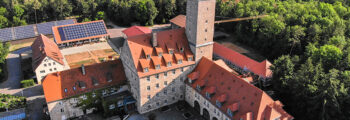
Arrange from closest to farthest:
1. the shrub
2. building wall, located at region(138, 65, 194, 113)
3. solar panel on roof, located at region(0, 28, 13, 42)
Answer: building wall, located at region(138, 65, 194, 113), the shrub, solar panel on roof, located at region(0, 28, 13, 42)

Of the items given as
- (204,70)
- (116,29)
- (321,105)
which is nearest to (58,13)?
(116,29)

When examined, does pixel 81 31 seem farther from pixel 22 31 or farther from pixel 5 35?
pixel 5 35

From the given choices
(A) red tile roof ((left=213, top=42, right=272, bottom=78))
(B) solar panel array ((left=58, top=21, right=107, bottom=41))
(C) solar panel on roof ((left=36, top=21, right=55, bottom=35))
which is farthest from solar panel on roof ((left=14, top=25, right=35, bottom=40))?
(A) red tile roof ((left=213, top=42, right=272, bottom=78))

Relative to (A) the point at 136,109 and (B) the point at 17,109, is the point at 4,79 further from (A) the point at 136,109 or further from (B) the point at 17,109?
(A) the point at 136,109

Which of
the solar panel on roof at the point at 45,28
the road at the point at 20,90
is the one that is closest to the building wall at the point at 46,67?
the road at the point at 20,90

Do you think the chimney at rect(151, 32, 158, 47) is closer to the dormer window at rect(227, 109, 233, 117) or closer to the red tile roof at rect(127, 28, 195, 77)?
the red tile roof at rect(127, 28, 195, 77)

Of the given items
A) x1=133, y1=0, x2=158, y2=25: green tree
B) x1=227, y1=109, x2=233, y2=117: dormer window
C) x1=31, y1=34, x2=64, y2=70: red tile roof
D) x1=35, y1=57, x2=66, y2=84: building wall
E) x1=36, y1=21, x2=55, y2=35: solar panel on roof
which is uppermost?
x1=133, y1=0, x2=158, y2=25: green tree

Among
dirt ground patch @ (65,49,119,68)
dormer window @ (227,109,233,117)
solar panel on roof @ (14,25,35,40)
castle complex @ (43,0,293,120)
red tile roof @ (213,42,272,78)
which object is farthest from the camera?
solar panel on roof @ (14,25,35,40)
